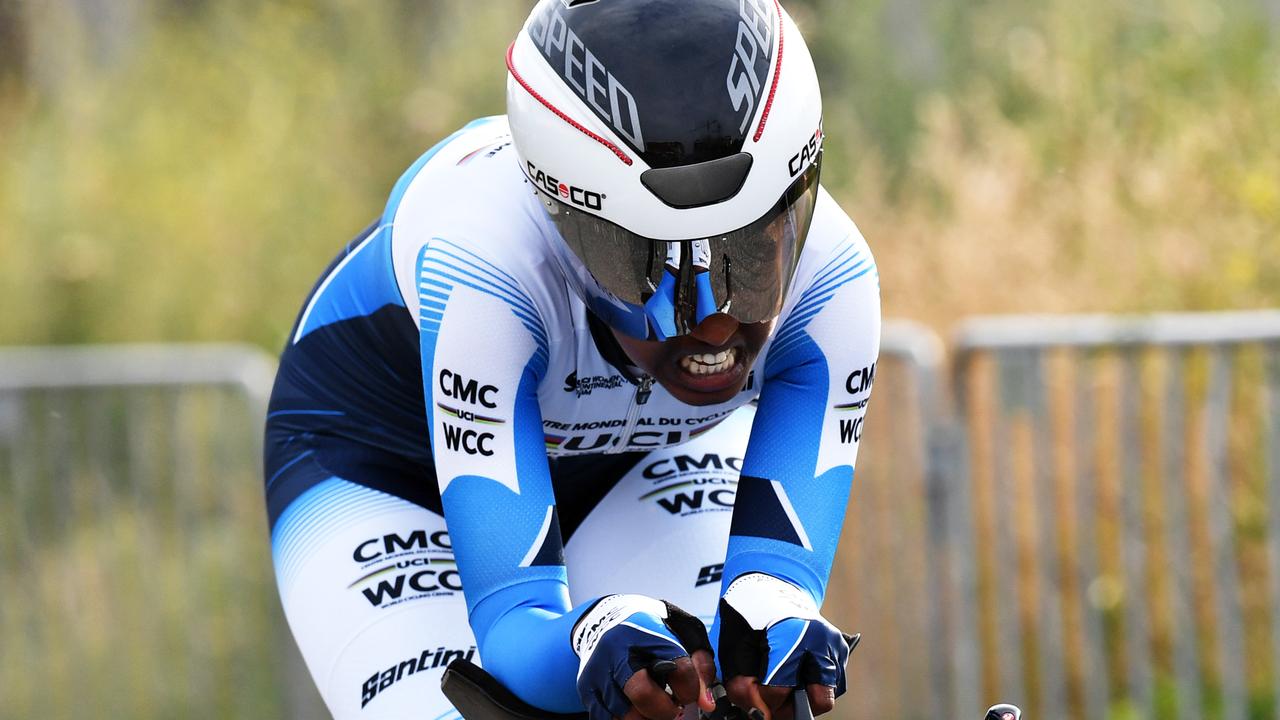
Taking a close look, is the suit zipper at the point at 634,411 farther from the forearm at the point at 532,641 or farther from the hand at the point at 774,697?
the hand at the point at 774,697

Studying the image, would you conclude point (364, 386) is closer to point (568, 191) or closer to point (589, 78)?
point (568, 191)

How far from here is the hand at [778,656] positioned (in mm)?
2635

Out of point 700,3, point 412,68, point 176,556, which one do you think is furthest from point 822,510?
point 412,68

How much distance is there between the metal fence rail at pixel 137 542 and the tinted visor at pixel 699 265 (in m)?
4.76

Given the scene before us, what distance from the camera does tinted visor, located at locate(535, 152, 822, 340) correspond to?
273 cm

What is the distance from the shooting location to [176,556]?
739 cm

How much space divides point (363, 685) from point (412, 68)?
921cm

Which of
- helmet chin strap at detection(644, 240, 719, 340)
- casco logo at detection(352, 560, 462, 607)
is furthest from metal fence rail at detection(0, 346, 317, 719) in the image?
helmet chin strap at detection(644, 240, 719, 340)

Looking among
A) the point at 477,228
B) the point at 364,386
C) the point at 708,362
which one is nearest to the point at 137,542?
the point at 364,386

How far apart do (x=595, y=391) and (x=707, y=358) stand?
1.53ft

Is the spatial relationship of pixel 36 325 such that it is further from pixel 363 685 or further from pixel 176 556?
pixel 363 685

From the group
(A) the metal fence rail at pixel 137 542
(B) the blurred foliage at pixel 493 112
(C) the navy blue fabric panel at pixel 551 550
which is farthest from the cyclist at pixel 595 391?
(B) the blurred foliage at pixel 493 112

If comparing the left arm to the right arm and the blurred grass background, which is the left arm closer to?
the right arm

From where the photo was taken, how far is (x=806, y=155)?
2.81 m
